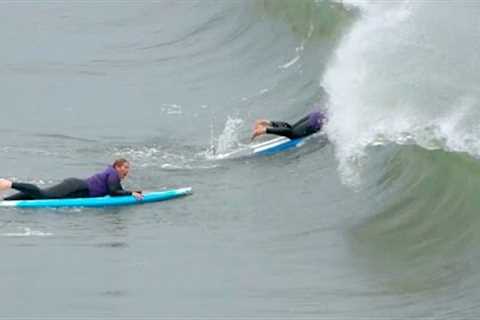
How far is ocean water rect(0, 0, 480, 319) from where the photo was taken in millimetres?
16438

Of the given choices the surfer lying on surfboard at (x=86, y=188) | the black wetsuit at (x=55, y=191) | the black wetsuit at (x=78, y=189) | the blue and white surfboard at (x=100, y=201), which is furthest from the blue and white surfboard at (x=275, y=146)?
the black wetsuit at (x=55, y=191)

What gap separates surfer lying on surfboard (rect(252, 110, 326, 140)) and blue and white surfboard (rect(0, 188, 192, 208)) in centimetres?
358

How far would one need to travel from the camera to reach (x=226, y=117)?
3006cm

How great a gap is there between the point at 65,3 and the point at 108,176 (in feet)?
78.8

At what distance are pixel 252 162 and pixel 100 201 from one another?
14.8 ft

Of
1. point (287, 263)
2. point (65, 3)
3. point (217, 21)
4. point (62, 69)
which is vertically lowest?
point (287, 263)

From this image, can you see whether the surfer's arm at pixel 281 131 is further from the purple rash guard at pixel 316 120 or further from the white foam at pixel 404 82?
the white foam at pixel 404 82

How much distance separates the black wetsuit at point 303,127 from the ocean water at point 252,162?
0.86 feet

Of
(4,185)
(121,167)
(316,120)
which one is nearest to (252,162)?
(316,120)

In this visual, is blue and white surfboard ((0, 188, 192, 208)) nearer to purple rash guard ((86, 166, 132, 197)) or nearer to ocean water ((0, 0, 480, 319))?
purple rash guard ((86, 166, 132, 197))

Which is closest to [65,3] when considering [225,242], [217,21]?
[217,21]

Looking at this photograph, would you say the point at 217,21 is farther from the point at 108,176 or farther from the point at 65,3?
the point at 108,176

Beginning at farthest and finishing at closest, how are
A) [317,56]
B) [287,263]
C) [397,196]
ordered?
[317,56], [397,196], [287,263]

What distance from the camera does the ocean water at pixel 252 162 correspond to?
16438mm
